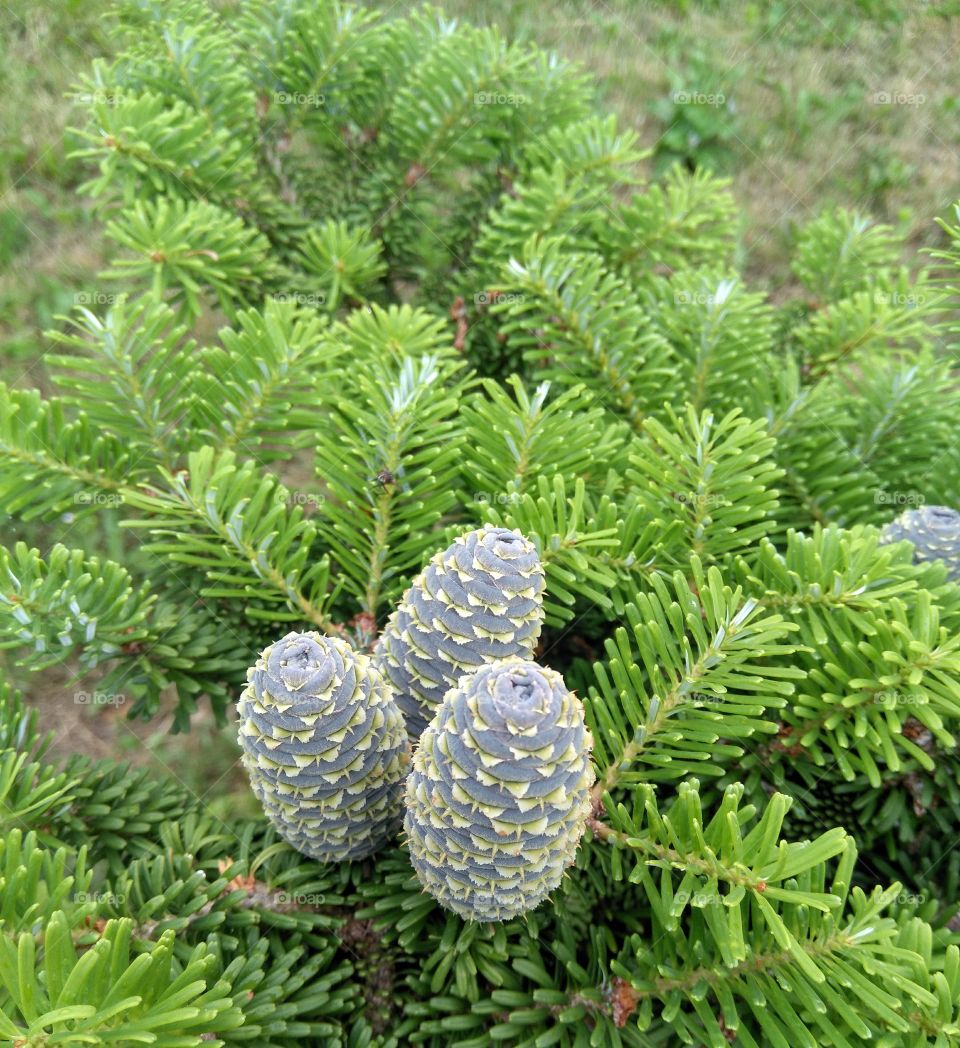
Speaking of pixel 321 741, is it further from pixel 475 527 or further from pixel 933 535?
pixel 933 535

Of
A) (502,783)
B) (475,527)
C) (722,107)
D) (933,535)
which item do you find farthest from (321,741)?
(722,107)

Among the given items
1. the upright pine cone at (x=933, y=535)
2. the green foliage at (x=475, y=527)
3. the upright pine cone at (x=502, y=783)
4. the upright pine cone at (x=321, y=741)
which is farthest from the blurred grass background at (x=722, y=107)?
the upright pine cone at (x=502, y=783)

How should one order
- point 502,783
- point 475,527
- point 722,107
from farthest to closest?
point 722,107
point 475,527
point 502,783

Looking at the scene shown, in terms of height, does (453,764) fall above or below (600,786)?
above

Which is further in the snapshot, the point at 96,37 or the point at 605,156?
the point at 96,37

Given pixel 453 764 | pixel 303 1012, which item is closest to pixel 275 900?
pixel 303 1012

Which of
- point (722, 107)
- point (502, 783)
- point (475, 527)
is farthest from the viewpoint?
point (722, 107)

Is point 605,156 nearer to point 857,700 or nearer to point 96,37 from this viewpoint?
point 857,700
